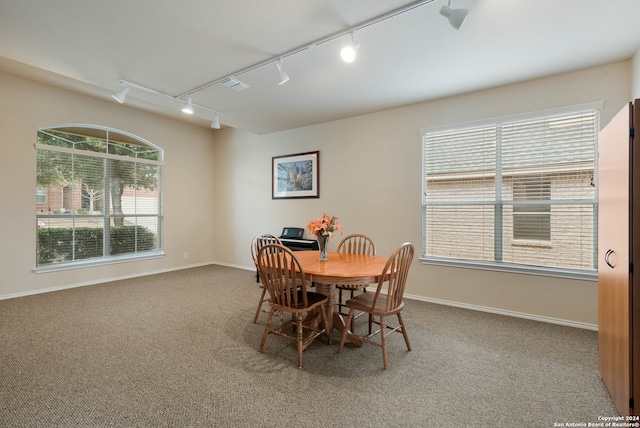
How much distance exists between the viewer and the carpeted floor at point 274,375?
170cm

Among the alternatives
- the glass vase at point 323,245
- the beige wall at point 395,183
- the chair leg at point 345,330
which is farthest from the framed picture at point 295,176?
the chair leg at point 345,330

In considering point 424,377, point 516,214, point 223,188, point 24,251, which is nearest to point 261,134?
point 223,188

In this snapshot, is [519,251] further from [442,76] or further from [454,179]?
[442,76]

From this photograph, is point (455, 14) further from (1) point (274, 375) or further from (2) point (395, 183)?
(1) point (274, 375)

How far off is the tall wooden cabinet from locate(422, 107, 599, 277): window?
1174mm

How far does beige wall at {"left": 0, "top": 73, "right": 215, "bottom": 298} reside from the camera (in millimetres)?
3812

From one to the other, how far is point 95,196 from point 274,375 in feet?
14.6

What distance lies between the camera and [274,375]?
6.90ft

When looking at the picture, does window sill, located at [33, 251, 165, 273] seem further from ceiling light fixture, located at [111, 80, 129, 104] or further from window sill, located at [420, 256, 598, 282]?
window sill, located at [420, 256, 598, 282]

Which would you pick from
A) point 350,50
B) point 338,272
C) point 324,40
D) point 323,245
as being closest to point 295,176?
point 323,245

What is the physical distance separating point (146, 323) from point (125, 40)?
106 inches

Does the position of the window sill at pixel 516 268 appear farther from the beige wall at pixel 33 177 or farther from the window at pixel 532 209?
the beige wall at pixel 33 177

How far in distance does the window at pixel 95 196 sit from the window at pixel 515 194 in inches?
190

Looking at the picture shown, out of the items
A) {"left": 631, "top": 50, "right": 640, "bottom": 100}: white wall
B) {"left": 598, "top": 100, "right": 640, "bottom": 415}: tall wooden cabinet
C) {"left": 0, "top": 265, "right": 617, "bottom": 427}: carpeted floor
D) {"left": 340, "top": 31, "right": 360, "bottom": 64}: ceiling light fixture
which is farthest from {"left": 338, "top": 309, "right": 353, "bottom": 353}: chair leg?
{"left": 631, "top": 50, "right": 640, "bottom": 100}: white wall
